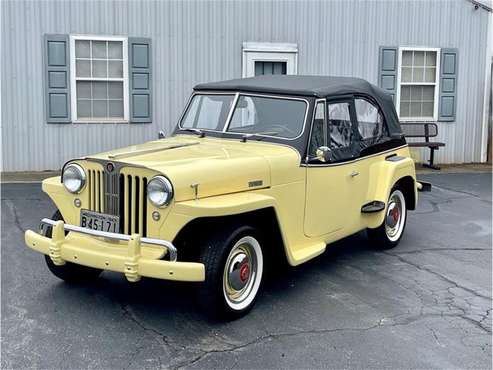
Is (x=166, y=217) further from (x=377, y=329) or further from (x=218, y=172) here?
(x=377, y=329)

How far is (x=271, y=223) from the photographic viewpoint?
15.5 feet

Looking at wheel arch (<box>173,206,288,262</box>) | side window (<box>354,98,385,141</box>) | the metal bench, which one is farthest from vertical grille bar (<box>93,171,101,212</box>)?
the metal bench

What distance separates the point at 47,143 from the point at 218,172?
24.9 feet

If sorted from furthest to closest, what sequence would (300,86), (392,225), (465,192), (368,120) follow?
1. (465,192)
2. (392,225)
3. (368,120)
4. (300,86)

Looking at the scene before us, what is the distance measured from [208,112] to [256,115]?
20.1 inches

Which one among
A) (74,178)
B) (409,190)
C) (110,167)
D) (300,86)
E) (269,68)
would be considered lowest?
(409,190)

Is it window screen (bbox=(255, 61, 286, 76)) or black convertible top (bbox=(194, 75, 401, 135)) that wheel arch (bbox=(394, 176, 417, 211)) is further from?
window screen (bbox=(255, 61, 286, 76))

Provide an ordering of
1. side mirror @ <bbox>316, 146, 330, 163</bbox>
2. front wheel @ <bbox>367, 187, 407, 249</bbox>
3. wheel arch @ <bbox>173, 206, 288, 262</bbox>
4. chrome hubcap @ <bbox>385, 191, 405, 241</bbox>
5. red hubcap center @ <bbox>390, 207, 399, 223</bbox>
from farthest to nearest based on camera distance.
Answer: red hubcap center @ <bbox>390, 207, 399, 223</bbox> → chrome hubcap @ <bbox>385, 191, 405, 241</bbox> → front wheel @ <bbox>367, 187, 407, 249</bbox> → side mirror @ <bbox>316, 146, 330, 163</bbox> → wheel arch @ <bbox>173, 206, 288, 262</bbox>

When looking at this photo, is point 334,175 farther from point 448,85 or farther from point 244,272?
point 448,85

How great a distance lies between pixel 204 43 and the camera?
11.6m

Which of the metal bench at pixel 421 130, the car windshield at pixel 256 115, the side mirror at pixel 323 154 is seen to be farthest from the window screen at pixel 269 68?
the side mirror at pixel 323 154

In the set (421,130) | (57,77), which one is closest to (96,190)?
(57,77)

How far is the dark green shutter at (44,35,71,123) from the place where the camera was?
35.3 ft

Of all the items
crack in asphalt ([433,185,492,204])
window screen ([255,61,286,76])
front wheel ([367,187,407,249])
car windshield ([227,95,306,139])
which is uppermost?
window screen ([255,61,286,76])
